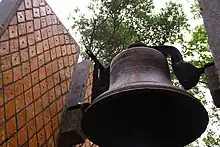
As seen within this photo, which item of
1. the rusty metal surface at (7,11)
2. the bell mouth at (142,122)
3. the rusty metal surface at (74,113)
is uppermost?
the rusty metal surface at (7,11)

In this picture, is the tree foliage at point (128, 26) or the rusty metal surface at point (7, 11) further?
the tree foliage at point (128, 26)

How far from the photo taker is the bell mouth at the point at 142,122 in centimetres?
275

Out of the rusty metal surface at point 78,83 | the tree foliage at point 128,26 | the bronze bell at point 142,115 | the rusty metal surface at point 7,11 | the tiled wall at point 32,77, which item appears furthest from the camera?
the tree foliage at point 128,26

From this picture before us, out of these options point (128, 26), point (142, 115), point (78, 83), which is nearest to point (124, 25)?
point (128, 26)

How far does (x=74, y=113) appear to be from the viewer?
429 cm

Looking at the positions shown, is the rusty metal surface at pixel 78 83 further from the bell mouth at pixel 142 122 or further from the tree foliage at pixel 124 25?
the tree foliage at pixel 124 25

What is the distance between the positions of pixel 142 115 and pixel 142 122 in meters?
0.06

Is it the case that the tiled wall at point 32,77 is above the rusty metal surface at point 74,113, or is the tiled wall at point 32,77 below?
above

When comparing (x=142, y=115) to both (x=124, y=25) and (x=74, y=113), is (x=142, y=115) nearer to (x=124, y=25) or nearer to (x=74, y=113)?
(x=74, y=113)

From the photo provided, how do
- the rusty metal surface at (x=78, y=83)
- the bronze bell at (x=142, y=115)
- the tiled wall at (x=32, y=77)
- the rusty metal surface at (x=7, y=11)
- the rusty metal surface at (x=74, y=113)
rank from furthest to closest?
the rusty metal surface at (x=78, y=83)
the rusty metal surface at (x=74, y=113)
the rusty metal surface at (x=7, y=11)
the tiled wall at (x=32, y=77)
the bronze bell at (x=142, y=115)

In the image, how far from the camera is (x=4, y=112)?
3.30m

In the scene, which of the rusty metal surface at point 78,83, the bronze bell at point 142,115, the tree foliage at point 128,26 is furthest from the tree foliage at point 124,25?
the bronze bell at point 142,115

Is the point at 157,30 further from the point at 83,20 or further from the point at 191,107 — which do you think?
the point at 191,107

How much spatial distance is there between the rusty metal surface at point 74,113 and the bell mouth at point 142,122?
609 millimetres
